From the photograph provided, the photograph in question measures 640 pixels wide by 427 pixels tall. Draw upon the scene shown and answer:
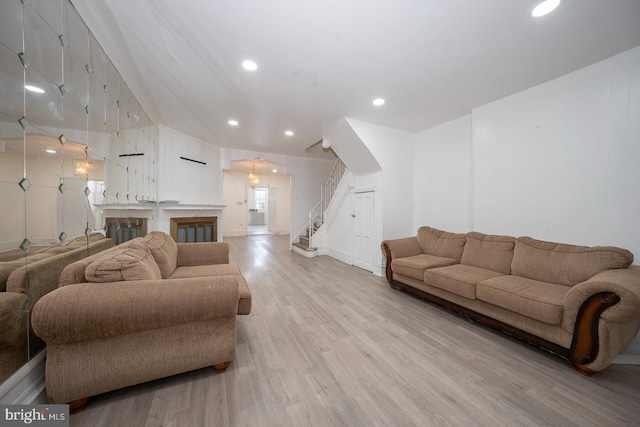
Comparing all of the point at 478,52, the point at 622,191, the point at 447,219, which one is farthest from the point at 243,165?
the point at 622,191

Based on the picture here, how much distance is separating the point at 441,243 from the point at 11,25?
4.55 meters

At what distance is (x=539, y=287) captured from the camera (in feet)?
6.97

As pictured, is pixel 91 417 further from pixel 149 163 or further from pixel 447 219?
pixel 447 219

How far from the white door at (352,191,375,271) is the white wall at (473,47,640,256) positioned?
1.74m

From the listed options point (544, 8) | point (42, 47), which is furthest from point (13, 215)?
point (544, 8)

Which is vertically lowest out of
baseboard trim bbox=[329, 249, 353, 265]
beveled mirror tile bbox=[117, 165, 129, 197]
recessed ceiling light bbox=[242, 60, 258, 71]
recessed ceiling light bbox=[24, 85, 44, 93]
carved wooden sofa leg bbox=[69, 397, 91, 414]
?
carved wooden sofa leg bbox=[69, 397, 91, 414]

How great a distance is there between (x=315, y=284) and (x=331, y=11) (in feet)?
10.9

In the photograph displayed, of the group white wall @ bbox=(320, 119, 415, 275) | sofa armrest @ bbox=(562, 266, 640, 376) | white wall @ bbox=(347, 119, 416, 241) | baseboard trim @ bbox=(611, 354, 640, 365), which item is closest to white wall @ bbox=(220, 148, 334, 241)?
white wall @ bbox=(320, 119, 415, 275)

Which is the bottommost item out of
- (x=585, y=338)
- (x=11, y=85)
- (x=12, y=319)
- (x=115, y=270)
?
(x=585, y=338)

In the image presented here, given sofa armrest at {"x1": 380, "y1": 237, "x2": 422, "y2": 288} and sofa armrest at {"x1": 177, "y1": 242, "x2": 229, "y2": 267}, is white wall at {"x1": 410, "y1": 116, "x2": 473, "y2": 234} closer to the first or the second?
sofa armrest at {"x1": 380, "y1": 237, "x2": 422, "y2": 288}

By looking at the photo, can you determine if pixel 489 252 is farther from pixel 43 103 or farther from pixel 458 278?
pixel 43 103

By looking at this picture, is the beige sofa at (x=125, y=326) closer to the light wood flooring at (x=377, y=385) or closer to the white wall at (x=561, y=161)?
the light wood flooring at (x=377, y=385)

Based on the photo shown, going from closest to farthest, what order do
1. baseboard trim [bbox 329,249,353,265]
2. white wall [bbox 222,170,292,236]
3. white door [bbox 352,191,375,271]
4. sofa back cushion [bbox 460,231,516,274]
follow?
sofa back cushion [bbox 460,231,516,274] → white door [bbox 352,191,375,271] → baseboard trim [bbox 329,249,353,265] → white wall [bbox 222,170,292,236]

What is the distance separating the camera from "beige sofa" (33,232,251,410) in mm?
1227
